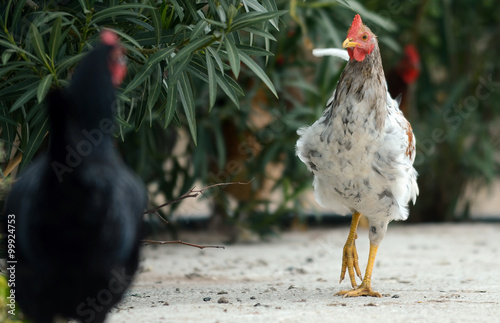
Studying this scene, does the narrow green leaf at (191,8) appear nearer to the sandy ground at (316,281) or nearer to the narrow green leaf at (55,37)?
the narrow green leaf at (55,37)

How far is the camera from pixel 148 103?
383cm

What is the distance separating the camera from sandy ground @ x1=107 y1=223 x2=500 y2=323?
3578 millimetres

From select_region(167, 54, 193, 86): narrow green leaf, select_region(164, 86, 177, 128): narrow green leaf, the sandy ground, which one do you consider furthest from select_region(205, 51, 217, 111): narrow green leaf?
the sandy ground

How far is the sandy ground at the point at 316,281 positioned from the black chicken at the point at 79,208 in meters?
0.62

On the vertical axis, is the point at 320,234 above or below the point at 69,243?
below

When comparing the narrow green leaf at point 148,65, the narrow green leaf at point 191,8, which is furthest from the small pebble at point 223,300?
the narrow green leaf at point 191,8

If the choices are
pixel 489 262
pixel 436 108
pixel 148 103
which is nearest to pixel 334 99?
pixel 148 103

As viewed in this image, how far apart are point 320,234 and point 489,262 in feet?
8.75

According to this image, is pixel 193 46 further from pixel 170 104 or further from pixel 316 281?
pixel 316 281

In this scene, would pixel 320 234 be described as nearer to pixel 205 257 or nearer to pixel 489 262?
pixel 205 257

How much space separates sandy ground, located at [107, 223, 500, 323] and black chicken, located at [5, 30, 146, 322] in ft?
2.05

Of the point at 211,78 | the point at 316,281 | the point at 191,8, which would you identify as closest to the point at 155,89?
the point at 211,78

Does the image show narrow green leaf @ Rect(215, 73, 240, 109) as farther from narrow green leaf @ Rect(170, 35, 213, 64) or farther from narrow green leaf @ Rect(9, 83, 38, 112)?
narrow green leaf @ Rect(9, 83, 38, 112)

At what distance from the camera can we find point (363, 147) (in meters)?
4.08
